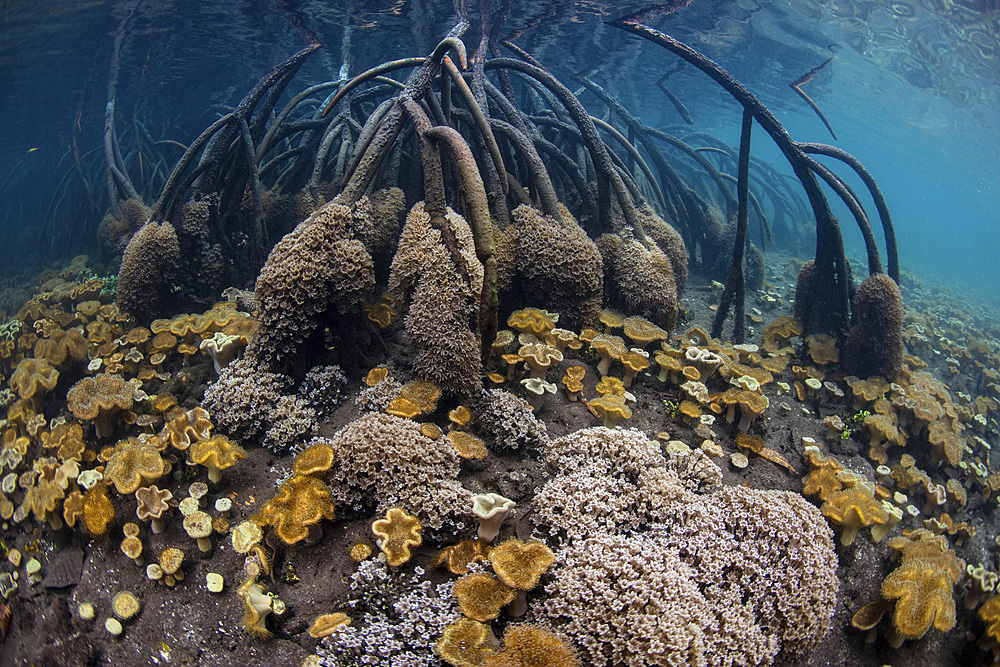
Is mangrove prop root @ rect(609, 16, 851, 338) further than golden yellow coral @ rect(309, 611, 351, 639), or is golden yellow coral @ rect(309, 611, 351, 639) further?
mangrove prop root @ rect(609, 16, 851, 338)

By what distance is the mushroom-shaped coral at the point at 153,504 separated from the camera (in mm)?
2814

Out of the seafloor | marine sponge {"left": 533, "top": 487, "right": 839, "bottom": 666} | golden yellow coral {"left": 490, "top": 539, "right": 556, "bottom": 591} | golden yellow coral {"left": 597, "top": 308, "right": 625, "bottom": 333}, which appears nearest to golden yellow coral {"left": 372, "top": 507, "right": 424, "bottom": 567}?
the seafloor

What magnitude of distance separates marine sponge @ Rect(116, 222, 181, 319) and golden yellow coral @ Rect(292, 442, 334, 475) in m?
3.55

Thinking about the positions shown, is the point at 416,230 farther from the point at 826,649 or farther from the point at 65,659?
the point at 826,649

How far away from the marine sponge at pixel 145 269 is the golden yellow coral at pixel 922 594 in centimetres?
711

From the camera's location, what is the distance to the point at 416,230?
11.4 feet

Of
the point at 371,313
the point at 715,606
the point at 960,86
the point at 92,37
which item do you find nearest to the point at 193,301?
the point at 371,313

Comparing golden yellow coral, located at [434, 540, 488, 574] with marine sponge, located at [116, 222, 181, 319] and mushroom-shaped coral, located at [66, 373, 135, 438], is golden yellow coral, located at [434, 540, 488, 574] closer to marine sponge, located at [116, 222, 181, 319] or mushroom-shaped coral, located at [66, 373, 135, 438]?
mushroom-shaped coral, located at [66, 373, 135, 438]

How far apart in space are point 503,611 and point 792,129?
58349mm

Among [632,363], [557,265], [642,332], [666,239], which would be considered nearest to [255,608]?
[632,363]

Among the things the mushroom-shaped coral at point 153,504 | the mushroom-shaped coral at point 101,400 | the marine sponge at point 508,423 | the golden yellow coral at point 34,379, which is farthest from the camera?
the golden yellow coral at point 34,379

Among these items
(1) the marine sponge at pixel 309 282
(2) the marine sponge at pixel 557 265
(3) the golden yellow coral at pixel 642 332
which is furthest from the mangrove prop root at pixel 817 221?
(1) the marine sponge at pixel 309 282

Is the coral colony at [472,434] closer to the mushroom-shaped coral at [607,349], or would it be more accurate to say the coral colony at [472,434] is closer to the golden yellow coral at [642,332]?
the golden yellow coral at [642,332]

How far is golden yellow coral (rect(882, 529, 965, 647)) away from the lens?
256 cm
